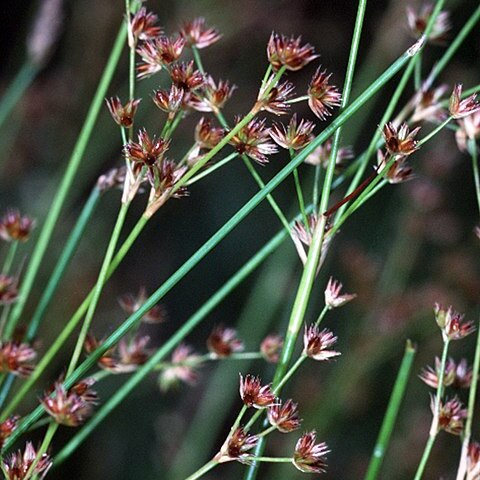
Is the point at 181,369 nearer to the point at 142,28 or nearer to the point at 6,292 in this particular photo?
the point at 6,292

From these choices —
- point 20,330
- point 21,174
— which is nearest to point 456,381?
point 20,330

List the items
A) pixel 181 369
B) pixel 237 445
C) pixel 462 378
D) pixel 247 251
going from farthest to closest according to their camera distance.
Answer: pixel 247 251 → pixel 181 369 → pixel 462 378 → pixel 237 445

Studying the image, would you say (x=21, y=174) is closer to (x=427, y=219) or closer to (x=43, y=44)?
(x=43, y=44)

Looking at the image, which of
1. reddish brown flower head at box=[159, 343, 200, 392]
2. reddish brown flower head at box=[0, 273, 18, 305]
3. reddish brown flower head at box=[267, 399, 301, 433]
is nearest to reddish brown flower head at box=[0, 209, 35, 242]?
reddish brown flower head at box=[0, 273, 18, 305]

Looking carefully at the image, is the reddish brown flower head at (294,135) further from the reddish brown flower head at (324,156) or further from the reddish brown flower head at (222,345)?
the reddish brown flower head at (222,345)

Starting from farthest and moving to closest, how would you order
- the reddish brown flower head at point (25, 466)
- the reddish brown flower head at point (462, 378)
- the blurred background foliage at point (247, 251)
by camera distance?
the blurred background foliage at point (247, 251), the reddish brown flower head at point (462, 378), the reddish brown flower head at point (25, 466)

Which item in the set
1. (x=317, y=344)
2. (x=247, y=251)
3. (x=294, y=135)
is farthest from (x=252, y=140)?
(x=247, y=251)

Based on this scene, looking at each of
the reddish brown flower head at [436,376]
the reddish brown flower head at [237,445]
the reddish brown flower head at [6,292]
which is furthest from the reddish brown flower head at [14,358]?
the reddish brown flower head at [436,376]
